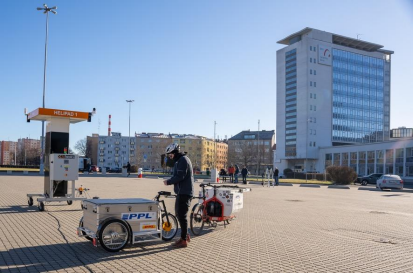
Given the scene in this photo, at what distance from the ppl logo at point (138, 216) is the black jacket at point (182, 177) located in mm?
687

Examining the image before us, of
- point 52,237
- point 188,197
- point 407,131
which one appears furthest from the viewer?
point 407,131

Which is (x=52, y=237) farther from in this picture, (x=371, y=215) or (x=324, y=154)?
(x=324, y=154)

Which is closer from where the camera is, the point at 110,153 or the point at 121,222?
the point at 121,222

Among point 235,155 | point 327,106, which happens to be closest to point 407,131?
point 327,106

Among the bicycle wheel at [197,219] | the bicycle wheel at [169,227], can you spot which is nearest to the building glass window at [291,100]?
the bicycle wheel at [197,219]

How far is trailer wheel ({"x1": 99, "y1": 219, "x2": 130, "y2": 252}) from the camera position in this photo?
6992 millimetres

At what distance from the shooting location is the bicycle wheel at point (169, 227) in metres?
7.99

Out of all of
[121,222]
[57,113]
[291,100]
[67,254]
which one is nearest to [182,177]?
[121,222]

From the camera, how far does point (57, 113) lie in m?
14.0

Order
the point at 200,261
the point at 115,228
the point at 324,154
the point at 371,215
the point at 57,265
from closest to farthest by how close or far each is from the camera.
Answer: the point at 57,265 → the point at 200,261 → the point at 115,228 → the point at 371,215 → the point at 324,154

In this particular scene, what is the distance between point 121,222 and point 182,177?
55.1 inches

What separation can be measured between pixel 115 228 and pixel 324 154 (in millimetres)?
97732

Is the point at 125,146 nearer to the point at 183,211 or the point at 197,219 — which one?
the point at 197,219

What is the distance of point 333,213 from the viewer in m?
14.3
